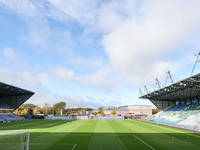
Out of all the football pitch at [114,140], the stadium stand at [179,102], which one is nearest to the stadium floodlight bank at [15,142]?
the football pitch at [114,140]

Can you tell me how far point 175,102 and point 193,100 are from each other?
1743 cm

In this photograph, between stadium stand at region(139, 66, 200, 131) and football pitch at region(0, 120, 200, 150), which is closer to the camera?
football pitch at region(0, 120, 200, 150)

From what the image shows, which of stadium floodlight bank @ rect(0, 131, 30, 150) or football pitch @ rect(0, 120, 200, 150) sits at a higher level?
stadium floodlight bank @ rect(0, 131, 30, 150)

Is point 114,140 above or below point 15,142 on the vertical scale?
below

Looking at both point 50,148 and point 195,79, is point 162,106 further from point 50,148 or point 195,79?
point 50,148

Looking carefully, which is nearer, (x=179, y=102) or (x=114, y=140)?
(x=114, y=140)

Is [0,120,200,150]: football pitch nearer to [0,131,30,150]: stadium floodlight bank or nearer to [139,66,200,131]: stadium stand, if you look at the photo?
[0,131,30,150]: stadium floodlight bank

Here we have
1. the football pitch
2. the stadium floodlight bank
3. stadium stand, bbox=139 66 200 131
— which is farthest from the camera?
stadium stand, bbox=139 66 200 131

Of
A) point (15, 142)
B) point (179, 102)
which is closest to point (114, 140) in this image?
point (15, 142)

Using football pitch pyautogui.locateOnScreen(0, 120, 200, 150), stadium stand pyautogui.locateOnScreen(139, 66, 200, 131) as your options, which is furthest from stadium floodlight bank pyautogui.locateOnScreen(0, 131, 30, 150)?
stadium stand pyautogui.locateOnScreen(139, 66, 200, 131)

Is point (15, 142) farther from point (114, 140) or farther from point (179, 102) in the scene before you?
point (179, 102)

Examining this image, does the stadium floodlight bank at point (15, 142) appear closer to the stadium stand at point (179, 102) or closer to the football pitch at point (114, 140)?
the football pitch at point (114, 140)

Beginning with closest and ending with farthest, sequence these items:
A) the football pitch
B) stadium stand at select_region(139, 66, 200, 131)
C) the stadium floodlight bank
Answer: the stadium floodlight bank < the football pitch < stadium stand at select_region(139, 66, 200, 131)

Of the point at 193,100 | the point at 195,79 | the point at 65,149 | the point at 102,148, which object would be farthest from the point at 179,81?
the point at 65,149
